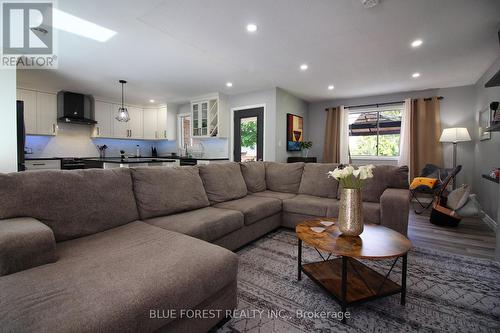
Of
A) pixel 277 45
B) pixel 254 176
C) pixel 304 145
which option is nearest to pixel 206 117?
pixel 304 145

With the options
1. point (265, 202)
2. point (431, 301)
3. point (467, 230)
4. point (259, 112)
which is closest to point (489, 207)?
point (467, 230)

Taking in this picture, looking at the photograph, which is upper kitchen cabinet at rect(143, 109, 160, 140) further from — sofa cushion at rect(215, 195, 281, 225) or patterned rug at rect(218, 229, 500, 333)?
patterned rug at rect(218, 229, 500, 333)

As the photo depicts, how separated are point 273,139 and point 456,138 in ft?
11.4

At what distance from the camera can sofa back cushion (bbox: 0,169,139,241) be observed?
1365 mm

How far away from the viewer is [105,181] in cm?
177

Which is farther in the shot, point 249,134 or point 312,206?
point 249,134

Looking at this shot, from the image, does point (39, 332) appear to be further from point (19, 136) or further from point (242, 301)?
point (19, 136)

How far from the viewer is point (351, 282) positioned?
1601mm

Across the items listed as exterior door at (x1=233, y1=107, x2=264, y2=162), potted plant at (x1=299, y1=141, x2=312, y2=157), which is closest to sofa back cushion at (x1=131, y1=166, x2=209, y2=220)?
exterior door at (x1=233, y1=107, x2=264, y2=162)

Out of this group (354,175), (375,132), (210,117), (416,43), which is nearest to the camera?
(354,175)

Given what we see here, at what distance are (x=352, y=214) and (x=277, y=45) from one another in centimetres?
248

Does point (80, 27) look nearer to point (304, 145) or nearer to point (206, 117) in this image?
point (206, 117)

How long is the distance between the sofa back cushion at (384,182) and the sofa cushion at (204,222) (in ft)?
5.52

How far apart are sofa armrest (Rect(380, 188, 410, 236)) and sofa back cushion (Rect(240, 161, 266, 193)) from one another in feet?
5.39
